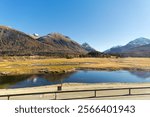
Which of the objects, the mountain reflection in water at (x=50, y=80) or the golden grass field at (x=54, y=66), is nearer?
the mountain reflection in water at (x=50, y=80)

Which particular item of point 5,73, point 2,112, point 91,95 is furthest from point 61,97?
point 5,73

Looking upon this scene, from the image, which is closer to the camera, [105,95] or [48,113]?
[48,113]

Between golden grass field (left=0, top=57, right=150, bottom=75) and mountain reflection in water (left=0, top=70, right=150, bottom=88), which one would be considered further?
golden grass field (left=0, top=57, right=150, bottom=75)

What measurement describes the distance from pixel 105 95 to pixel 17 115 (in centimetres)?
1356

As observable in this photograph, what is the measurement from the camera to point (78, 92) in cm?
2608

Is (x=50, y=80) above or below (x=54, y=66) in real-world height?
below

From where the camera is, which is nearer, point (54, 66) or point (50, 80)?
point (50, 80)

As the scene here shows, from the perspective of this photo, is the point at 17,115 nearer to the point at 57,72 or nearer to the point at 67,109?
the point at 67,109

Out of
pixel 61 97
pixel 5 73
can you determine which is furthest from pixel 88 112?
pixel 5 73

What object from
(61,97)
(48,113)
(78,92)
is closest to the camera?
(48,113)

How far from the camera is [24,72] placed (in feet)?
260

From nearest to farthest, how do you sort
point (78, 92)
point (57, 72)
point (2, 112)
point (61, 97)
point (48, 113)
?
point (48, 113)
point (2, 112)
point (61, 97)
point (78, 92)
point (57, 72)

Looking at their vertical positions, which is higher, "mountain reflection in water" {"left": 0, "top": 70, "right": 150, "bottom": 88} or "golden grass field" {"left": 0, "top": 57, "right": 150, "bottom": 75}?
"golden grass field" {"left": 0, "top": 57, "right": 150, "bottom": 75}

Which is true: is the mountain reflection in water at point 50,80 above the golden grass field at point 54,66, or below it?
below
